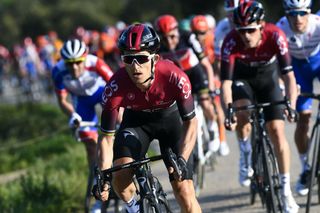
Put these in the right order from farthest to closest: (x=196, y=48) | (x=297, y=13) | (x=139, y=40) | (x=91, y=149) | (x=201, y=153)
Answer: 1. (x=196, y=48)
2. (x=201, y=153)
3. (x=91, y=149)
4. (x=297, y=13)
5. (x=139, y=40)

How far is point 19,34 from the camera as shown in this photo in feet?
256

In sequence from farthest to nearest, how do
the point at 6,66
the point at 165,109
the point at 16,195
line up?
the point at 6,66 < the point at 16,195 < the point at 165,109

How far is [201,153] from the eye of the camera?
393 inches

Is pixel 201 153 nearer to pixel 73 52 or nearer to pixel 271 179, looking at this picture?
pixel 73 52

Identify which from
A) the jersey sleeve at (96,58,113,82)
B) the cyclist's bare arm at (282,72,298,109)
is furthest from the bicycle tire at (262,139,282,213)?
the jersey sleeve at (96,58,113,82)

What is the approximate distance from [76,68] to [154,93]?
9.00 ft

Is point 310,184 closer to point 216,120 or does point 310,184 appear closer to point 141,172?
point 141,172

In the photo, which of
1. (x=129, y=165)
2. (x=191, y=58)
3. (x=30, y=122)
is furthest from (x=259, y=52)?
(x=30, y=122)

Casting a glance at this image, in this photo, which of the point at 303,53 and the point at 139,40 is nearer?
the point at 139,40

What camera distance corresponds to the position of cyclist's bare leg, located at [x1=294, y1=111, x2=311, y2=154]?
329 inches

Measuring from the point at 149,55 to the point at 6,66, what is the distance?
3389cm

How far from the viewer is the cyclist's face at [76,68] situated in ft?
27.8

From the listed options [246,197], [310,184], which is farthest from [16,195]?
A: [310,184]

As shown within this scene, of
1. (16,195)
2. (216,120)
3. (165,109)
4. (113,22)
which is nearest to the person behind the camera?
(165,109)
